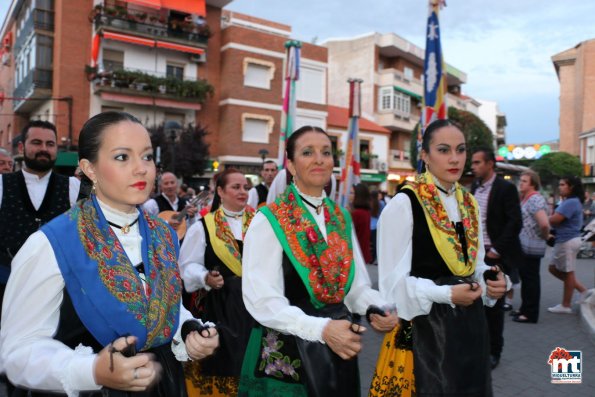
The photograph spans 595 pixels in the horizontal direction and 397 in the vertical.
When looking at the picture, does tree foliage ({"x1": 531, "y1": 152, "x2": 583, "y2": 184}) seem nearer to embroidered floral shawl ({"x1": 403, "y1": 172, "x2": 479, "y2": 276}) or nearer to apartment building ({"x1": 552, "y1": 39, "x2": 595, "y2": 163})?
apartment building ({"x1": 552, "y1": 39, "x2": 595, "y2": 163})

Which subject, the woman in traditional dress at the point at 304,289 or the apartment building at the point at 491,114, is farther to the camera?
the apartment building at the point at 491,114

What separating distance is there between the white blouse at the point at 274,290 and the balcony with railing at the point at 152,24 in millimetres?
23040

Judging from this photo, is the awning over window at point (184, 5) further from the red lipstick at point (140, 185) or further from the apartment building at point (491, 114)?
the apartment building at point (491, 114)

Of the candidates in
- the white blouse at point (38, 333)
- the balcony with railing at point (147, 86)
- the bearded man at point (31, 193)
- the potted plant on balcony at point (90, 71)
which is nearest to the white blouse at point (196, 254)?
the bearded man at point (31, 193)

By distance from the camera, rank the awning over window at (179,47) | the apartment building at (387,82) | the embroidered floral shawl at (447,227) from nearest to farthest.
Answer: the embroidered floral shawl at (447,227) → the awning over window at (179,47) → the apartment building at (387,82)

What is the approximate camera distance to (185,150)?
23.0 metres

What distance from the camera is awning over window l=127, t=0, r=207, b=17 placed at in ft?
78.1

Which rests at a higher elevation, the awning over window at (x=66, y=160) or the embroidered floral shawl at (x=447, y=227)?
the awning over window at (x=66, y=160)

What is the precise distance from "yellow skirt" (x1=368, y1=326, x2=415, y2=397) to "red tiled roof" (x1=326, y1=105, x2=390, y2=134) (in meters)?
29.2

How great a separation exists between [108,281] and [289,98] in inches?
316

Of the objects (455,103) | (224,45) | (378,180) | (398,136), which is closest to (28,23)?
(224,45)

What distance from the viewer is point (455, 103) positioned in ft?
148

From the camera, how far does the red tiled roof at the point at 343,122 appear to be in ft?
106

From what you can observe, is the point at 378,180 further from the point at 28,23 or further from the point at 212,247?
the point at 212,247
